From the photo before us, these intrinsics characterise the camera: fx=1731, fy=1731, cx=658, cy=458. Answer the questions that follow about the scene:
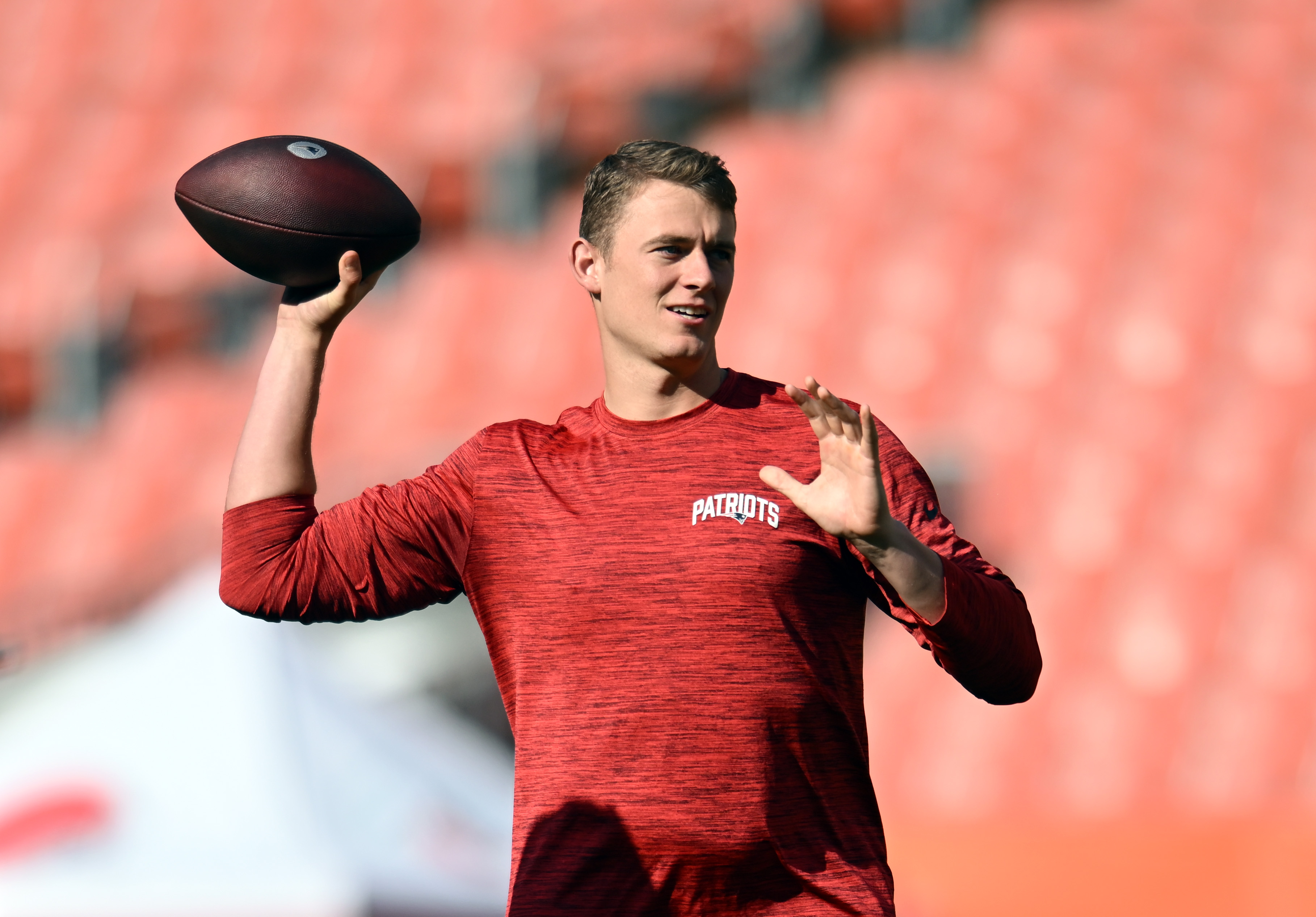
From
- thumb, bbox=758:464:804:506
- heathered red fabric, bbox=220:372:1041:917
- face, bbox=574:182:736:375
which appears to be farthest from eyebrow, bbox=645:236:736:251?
thumb, bbox=758:464:804:506

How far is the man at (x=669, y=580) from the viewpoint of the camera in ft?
6.83

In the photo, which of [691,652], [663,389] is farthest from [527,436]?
[691,652]

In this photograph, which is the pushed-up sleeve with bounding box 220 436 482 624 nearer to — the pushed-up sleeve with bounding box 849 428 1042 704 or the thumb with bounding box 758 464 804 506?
the thumb with bounding box 758 464 804 506

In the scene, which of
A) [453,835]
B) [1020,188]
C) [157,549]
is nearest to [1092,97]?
[1020,188]

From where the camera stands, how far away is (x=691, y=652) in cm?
209

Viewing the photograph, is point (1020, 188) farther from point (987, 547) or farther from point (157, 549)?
point (157, 549)

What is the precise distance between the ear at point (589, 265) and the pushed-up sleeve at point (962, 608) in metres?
0.44

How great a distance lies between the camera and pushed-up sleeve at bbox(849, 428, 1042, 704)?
2.03 metres

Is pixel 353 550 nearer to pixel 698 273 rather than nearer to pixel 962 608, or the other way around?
pixel 698 273

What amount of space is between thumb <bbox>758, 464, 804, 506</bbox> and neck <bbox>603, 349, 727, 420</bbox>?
26 cm

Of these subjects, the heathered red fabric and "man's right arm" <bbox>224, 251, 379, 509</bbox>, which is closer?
the heathered red fabric

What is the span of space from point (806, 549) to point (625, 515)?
23cm

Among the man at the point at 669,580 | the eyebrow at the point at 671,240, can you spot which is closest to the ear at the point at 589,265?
the man at the point at 669,580

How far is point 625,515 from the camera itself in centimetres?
216
